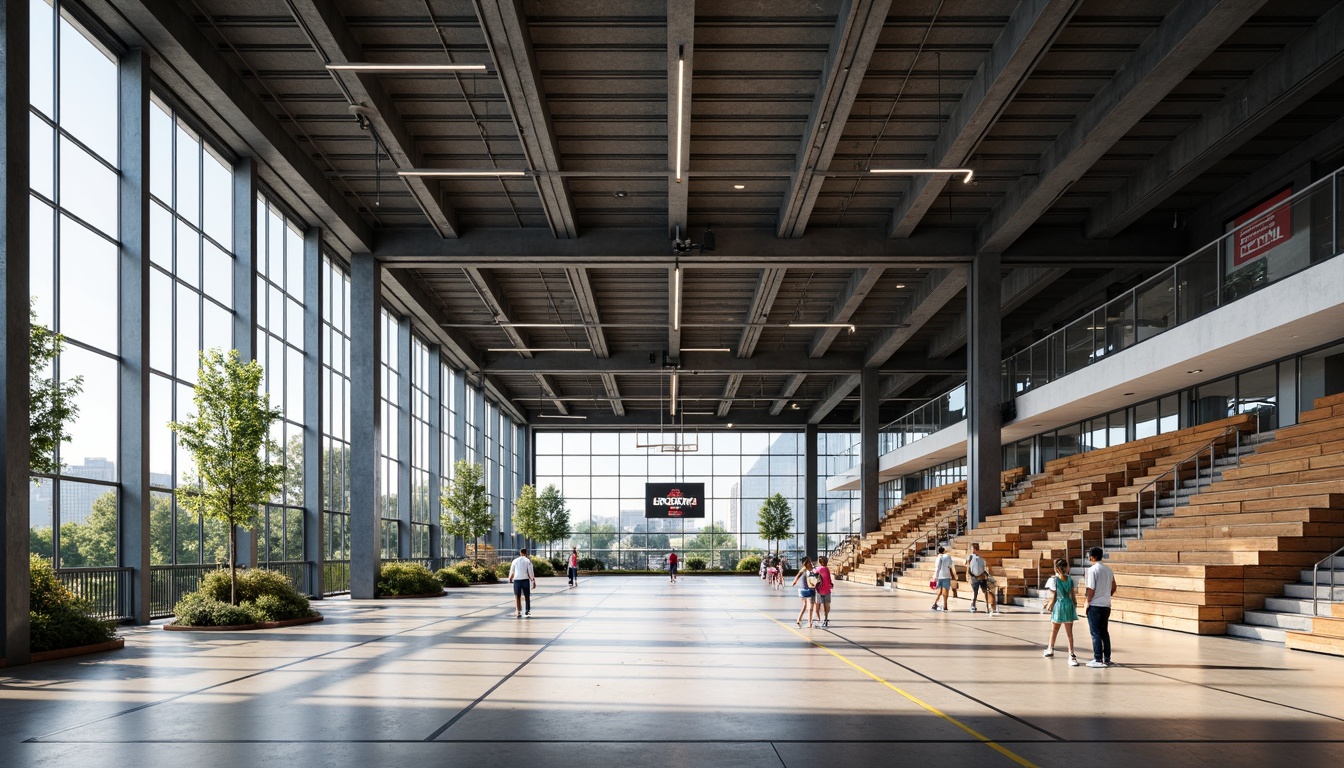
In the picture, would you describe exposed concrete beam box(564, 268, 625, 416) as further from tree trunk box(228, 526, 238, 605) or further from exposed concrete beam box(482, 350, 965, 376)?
tree trunk box(228, 526, 238, 605)

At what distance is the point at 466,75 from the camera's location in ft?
68.9

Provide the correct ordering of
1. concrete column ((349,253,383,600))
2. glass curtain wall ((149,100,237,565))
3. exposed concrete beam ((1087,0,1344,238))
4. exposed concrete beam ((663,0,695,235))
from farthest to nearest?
concrete column ((349,253,383,600))
glass curtain wall ((149,100,237,565))
exposed concrete beam ((1087,0,1344,238))
exposed concrete beam ((663,0,695,235))

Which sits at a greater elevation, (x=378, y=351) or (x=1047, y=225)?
(x=1047, y=225)

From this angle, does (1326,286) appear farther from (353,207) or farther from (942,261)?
(353,207)

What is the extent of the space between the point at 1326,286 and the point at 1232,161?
888 cm

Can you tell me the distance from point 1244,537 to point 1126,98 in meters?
8.32

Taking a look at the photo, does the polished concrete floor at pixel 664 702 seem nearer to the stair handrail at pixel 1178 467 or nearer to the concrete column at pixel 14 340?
the concrete column at pixel 14 340

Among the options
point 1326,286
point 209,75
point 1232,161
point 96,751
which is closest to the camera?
point 96,751

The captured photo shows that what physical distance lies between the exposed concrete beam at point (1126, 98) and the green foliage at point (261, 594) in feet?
60.3

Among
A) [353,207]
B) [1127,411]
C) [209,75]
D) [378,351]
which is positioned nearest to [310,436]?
[378,351]

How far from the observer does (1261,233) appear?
20.8 metres

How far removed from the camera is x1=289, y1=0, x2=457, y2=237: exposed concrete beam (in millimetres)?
17797

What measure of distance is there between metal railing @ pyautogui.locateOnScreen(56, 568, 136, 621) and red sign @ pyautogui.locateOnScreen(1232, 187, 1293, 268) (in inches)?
842

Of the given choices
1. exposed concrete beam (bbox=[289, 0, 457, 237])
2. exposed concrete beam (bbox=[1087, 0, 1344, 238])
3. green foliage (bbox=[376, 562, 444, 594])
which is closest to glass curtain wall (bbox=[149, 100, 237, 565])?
exposed concrete beam (bbox=[289, 0, 457, 237])
